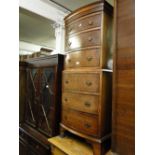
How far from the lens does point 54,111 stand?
6.25ft

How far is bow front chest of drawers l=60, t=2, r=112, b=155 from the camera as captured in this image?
1.36m

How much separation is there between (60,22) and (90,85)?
176cm

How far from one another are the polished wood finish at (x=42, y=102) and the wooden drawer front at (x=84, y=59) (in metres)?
0.29

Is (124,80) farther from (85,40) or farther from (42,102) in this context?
(42,102)

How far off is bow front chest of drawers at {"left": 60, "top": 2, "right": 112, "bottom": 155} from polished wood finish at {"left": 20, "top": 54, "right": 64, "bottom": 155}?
1.16 ft

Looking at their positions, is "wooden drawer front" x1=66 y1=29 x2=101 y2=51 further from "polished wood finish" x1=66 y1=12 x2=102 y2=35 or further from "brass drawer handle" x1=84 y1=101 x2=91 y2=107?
"brass drawer handle" x1=84 y1=101 x2=91 y2=107

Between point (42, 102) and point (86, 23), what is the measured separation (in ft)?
4.40

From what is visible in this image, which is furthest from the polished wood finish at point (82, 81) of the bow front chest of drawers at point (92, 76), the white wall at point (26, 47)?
the white wall at point (26, 47)

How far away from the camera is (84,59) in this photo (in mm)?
1494

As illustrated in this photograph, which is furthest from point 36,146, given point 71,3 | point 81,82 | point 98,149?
point 71,3
